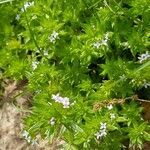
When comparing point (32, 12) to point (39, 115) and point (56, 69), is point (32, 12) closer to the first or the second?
point (56, 69)

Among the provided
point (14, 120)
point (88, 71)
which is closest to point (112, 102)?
point (88, 71)

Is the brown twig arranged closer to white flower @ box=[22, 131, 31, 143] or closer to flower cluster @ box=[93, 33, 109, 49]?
flower cluster @ box=[93, 33, 109, 49]

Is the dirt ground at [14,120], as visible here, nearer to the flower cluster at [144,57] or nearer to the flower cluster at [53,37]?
the flower cluster at [53,37]

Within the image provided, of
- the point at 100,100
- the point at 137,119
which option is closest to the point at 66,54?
the point at 100,100

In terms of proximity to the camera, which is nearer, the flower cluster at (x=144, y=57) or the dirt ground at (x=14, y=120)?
the flower cluster at (x=144, y=57)

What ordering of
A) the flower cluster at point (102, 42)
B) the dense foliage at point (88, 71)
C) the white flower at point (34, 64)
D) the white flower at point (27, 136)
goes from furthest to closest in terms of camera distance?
1. the white flower at point (34, 64)
2. the white flower at point (27, 136)
3. the flower cluster at point (102, 42)
4. the dense foliage at point (88, 71)

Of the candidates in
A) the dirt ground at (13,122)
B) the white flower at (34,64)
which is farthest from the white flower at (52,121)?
the white flower at (34,64)

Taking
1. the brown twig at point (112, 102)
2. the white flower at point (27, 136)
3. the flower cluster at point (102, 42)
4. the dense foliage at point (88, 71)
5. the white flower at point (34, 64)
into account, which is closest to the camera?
the brown twig at point (112, 102)

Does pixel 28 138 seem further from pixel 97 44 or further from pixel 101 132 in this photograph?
pixel 97 44

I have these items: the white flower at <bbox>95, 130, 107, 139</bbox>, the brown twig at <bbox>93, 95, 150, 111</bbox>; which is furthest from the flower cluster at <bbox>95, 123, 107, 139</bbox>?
the brown twig at <bbox>93, 95, 150, 111</bbox>
